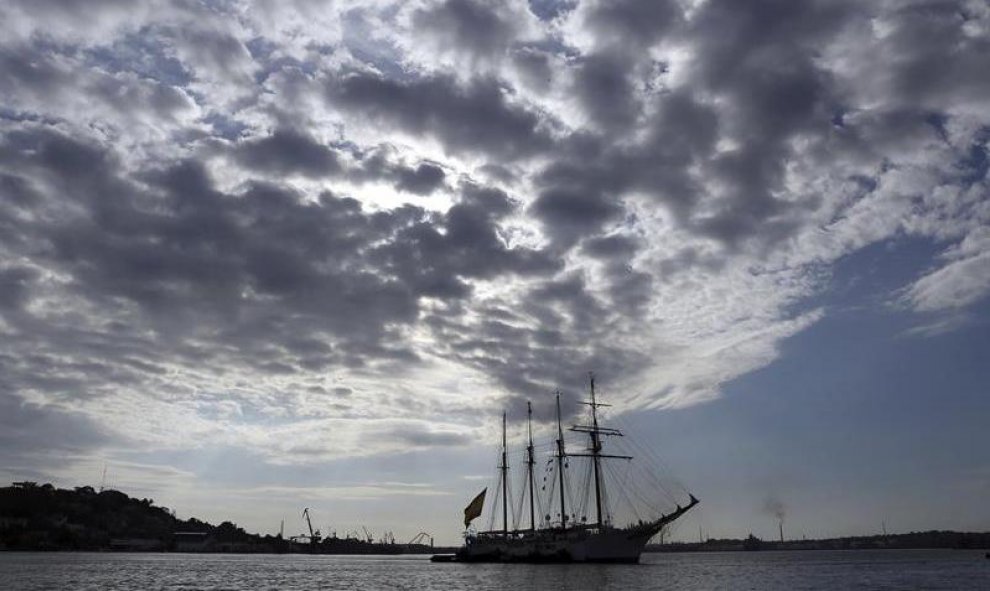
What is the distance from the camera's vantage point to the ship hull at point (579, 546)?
481 feet

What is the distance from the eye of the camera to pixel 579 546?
5773 inches

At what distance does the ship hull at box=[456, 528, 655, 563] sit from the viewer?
14675 cm

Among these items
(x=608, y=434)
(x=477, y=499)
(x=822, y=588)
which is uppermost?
Result: (x=608, y=434)

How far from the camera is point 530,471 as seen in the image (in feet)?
595

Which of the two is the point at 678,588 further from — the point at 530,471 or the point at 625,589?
the point at 530,471

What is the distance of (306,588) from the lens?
97.9 m

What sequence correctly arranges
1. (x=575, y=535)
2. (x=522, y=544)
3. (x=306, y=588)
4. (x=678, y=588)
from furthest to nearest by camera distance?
(x=522, y=544) < (x=575, y=535) < (x=306, y=588) < (x=678, y=588)

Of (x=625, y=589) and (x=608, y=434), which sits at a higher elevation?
(x=608, y=434)

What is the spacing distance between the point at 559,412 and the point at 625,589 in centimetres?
9433

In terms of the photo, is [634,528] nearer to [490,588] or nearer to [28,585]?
[490,588]

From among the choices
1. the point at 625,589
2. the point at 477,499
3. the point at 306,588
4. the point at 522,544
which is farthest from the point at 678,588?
the point at 477,499

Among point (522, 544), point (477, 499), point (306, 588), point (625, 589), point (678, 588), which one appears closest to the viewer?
point (625, 589)

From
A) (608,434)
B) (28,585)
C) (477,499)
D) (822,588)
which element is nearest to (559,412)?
(608,434)

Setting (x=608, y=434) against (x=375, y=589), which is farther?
(x=608, y=434)
